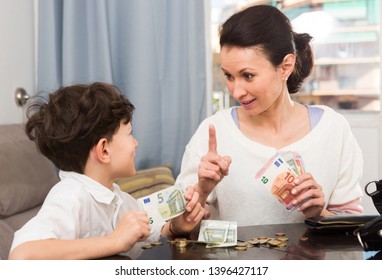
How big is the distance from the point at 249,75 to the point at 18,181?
0.93m

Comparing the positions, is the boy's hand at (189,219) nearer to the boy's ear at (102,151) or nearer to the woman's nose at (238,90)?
the boy's ear at (102,151)

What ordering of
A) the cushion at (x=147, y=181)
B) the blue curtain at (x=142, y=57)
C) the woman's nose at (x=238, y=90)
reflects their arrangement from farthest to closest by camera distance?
the blue curtain at (x=142, y=57) → the cushion at (x=147, y=181) → the woman's nose at (x=238, y=90)

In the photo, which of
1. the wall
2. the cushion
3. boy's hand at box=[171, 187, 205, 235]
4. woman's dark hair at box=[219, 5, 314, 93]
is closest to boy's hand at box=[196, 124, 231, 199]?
boy's hand at box=[171, 187, 205, 235]

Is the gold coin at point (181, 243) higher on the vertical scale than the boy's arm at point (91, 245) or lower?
lower

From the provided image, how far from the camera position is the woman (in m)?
1.70

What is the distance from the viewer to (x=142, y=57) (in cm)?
293

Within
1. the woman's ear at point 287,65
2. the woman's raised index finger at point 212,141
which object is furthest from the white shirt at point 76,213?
the woman's ear at point 287,65

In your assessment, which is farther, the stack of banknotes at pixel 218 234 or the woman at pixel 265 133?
the woman at pixel 265 133

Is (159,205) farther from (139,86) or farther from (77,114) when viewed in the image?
(139,86)

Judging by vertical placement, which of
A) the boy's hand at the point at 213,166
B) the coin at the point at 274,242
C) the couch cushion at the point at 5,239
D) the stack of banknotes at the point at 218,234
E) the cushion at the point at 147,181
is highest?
the boy's hand at the point at 213,166

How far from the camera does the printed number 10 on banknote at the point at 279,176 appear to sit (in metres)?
1.48

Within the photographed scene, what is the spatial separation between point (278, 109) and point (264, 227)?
1.50 ft

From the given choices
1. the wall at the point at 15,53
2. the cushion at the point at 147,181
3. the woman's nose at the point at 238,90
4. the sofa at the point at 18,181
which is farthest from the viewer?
the cushion at the point at 147,181

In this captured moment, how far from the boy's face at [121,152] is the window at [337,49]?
175 cm
